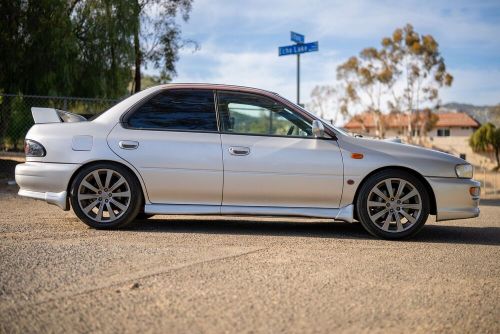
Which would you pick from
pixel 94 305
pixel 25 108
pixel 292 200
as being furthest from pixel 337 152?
pixel 25 108

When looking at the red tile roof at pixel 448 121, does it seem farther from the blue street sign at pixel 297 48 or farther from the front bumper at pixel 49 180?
the front bumper at pixel 49 180

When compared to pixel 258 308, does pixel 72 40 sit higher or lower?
higher

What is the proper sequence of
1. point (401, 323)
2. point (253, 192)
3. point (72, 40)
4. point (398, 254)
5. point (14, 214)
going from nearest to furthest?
1. point (401, 323)
2. point (398, 254)
3. point (253, 192)
4. point (14, 214)
5. point (72, 40)

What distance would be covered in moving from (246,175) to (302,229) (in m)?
1.22

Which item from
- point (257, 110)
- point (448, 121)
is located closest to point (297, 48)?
point (257, 110)

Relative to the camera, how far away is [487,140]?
158ft

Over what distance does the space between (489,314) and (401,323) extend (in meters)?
0.64

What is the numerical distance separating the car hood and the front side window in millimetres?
515

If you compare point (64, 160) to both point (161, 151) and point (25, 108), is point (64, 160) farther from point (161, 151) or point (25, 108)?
point (25, 108)

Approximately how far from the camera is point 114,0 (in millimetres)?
18375

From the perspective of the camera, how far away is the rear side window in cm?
579

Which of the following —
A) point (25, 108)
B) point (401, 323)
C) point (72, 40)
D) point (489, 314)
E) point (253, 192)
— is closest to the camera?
point (401, 323)

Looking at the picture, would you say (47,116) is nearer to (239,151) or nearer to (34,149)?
(34,149)

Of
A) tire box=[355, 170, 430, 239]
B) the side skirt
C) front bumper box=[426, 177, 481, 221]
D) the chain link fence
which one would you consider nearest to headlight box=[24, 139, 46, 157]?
the side skirt
